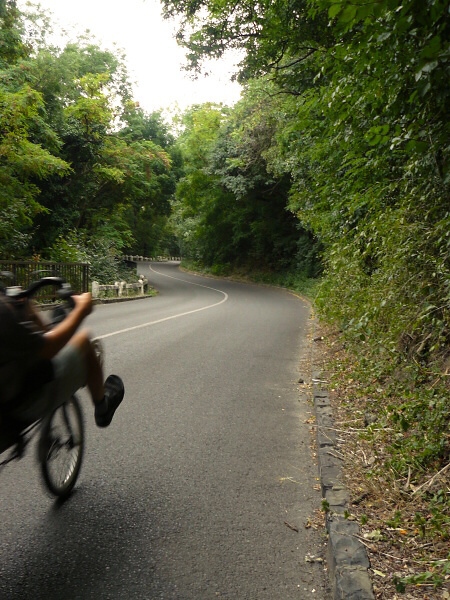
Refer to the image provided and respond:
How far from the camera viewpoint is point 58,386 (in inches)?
109

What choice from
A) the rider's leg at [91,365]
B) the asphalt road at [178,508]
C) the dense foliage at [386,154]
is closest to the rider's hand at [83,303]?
the rider's leg at [91,365]

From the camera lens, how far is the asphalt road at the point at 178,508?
2.59 meters

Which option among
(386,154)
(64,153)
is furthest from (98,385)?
(64,153)

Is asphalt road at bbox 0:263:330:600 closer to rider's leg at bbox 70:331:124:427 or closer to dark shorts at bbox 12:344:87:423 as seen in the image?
rider's leg at bbox 70:331:124:427

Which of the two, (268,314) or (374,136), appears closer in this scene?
(374,136)

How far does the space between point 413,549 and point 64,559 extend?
1937 millimetres

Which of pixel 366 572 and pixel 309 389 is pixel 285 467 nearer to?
pixel 366 572

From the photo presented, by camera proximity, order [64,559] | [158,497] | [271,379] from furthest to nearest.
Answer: [271,379]
[158,497]
[64,559]

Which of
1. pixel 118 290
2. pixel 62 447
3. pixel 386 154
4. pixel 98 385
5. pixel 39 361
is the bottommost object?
pixel 118 290

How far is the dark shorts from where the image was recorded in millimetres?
2488

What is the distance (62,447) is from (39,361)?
4.03 ft

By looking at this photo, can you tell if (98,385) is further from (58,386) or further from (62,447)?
(58,386)

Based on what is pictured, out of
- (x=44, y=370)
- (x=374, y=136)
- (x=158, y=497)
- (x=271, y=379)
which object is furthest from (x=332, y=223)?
(x=44, y=370)

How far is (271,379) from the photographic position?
727cm
